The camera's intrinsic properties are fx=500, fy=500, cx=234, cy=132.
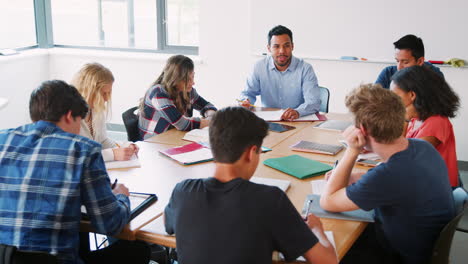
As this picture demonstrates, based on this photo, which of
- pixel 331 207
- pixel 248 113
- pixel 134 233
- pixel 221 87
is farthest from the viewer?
pixel 221 87

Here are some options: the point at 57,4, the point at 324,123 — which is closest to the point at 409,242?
the point at 324,123

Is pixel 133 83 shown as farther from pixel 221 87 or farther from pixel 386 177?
pixel 386 177

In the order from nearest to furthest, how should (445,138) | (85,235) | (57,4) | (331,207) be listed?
1. (331,207)
2. (85,235)
3. (445,138)
4. (57,4)

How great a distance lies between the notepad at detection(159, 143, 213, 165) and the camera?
102 inches

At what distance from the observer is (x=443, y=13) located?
4461mm

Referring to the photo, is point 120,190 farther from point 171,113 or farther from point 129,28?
point 129,28

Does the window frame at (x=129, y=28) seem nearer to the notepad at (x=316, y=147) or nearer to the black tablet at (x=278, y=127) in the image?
the black tablet at (x=278, y=127)

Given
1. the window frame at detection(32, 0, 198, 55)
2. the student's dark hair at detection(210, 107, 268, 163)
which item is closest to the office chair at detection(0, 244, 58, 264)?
the student's dark hair at detection(210, 107, 268, 163)

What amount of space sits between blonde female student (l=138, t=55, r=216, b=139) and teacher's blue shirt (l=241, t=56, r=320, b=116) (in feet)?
2.77

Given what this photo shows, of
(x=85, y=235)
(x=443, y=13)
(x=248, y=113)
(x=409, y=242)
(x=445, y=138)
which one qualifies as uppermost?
(x=443, y=13)

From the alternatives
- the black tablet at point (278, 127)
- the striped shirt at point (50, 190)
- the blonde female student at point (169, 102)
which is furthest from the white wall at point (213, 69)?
the striped shirt at point (50, 190)

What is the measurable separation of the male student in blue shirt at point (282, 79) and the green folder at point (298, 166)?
4.23 feet

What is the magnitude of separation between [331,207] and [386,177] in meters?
0.27

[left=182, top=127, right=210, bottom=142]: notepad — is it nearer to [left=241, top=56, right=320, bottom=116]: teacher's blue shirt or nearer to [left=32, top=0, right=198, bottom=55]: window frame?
[left=241, top=56, right=320, bottom=116]: teacher's blue shirt
